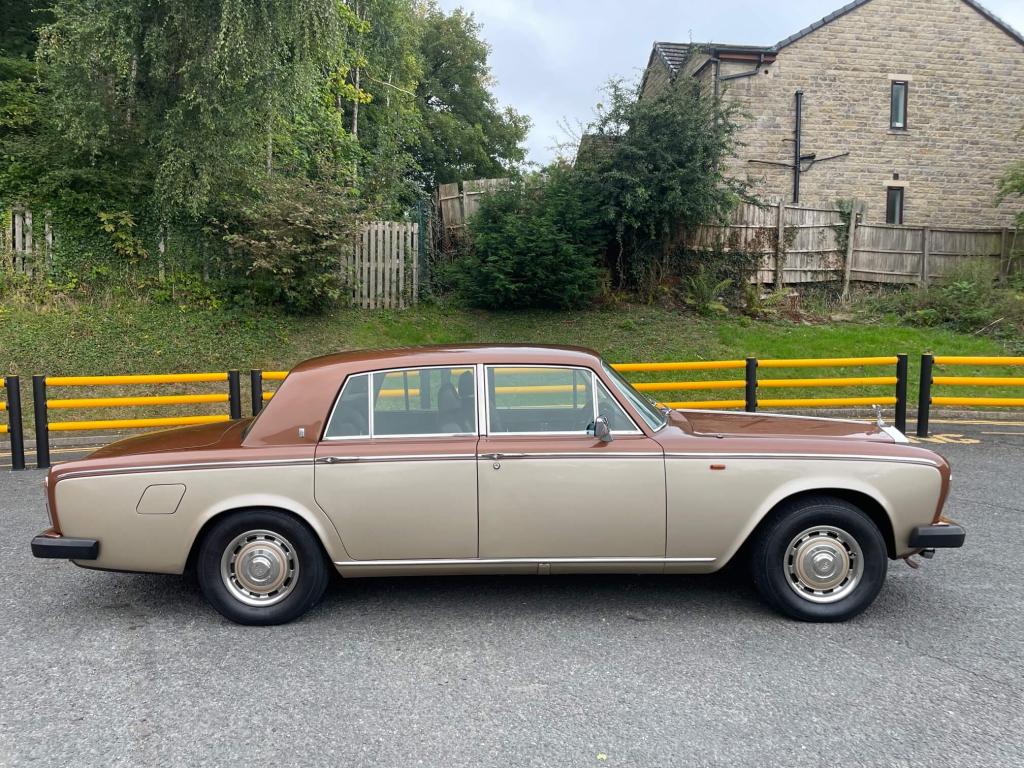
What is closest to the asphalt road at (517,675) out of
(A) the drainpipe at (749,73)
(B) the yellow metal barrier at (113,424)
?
(B) the yellow metal barrier at (113,424)

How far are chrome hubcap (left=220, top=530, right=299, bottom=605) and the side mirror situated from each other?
187 cm

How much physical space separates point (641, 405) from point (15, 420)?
24.4ft

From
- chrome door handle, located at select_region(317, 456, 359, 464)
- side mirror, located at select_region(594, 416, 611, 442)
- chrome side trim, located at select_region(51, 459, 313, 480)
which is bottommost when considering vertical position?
chrome side trim, located at select_region(51, 459, 313, 480)

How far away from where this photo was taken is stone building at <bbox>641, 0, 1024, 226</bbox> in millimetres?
21797

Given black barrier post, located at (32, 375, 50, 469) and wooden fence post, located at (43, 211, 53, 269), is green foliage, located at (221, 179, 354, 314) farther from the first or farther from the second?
black barrier post, located at (32, 375, 50, 469)

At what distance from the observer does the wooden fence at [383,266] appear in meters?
16.0

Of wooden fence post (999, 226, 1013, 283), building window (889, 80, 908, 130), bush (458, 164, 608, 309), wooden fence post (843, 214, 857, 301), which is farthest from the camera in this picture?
building window (889, 80, 908, 130)

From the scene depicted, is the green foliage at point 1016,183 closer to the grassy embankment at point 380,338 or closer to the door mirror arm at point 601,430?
the grassy embankment at point 380,338

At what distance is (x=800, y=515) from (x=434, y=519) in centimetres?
207


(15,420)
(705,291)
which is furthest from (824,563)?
(705,291)

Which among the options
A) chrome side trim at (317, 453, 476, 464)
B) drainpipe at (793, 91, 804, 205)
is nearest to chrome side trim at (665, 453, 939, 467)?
chrome side trim at (317, 453, 476, 464)

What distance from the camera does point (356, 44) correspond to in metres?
24.3

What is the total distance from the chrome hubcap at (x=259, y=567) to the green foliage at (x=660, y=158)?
12356 millimetres

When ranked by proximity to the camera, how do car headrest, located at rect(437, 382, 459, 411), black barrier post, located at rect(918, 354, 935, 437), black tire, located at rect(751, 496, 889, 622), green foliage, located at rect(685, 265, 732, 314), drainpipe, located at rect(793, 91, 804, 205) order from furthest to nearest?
drainpipe, located at rect(793, 91, 804, 205) → green foliage, located at rect(685, 265, 732, 314) → black barrier post, located at rect(918, 354, 935, 437) → car headrest, located at rect(437, 382, 459, 411) → black tire, located at rect(751, 496, 889, 622)
